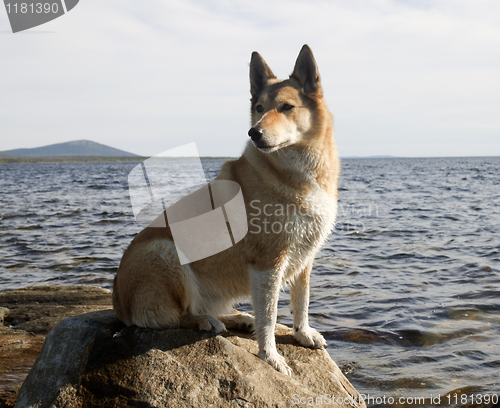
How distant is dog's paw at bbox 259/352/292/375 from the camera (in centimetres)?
402

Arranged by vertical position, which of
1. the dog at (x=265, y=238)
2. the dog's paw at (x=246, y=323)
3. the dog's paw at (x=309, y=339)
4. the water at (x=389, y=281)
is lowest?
the water at (x=389, y=281)

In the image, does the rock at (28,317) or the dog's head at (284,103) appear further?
the rock at (28,317)

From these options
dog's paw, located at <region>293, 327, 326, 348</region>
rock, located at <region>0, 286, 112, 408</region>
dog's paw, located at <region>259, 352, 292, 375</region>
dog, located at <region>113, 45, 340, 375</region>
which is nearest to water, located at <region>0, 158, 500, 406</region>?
dog, located at <region>113, 45, 340, 375</region>

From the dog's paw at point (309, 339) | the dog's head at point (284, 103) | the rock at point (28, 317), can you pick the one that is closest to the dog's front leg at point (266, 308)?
the dog's paw at point (309, 339)

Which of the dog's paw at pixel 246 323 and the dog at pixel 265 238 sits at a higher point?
the dog at pixel 265 238

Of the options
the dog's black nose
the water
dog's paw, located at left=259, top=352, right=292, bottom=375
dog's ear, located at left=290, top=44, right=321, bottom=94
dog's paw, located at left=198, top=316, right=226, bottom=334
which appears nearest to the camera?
the dog's black nose

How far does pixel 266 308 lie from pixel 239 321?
2.61 ft

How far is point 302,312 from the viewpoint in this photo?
181 inches

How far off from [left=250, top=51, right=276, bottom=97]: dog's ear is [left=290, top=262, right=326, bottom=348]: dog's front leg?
199cm

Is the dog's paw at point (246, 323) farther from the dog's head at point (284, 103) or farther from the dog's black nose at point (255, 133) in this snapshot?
the dog's black nose at point (255, 133)

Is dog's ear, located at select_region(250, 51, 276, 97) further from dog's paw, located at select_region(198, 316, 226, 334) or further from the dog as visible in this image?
dog's paw, located at select_region(198, 316, 226, 334)

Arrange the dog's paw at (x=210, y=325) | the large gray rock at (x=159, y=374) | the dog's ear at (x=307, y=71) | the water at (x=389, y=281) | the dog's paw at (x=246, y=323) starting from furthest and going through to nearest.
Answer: the water at (x=389, y=281), the dog's paw at (x=246, y=323), the dog's ear at (x=307, y=71), the dog's paw at (x=210, y=325), the large gray rock at (x=159, y=374)

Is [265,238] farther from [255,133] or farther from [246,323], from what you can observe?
[246,323]

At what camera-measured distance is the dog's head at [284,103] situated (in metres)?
4.01
